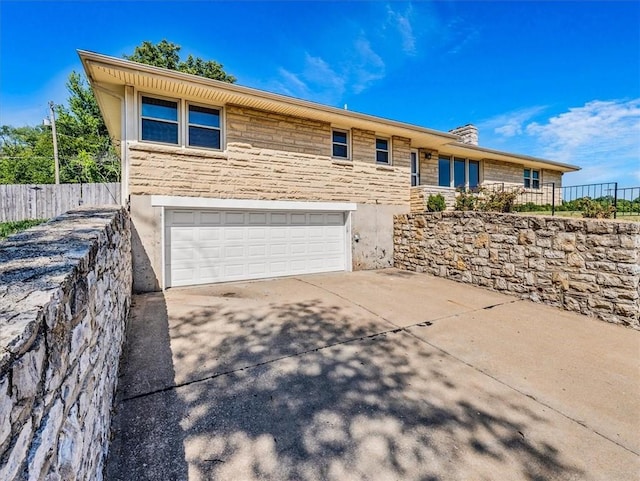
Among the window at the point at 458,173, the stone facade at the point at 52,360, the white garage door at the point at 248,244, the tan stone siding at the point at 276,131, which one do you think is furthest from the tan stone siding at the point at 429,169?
the stone facade at the point at 52,360

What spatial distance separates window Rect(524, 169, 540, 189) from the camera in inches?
687

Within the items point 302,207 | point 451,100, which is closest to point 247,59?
point 302,207

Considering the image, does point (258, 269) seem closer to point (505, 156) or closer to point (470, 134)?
point (470, 134)

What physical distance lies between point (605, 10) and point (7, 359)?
41.4 feet

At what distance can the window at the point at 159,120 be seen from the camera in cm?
758

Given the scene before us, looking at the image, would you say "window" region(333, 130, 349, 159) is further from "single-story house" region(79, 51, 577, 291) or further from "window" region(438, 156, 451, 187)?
"window" region(438, 156, 451, 187)

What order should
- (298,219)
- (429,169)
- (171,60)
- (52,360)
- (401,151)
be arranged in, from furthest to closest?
(171,60)
(429,169)
(401,151)
(298,219)
(52,360)

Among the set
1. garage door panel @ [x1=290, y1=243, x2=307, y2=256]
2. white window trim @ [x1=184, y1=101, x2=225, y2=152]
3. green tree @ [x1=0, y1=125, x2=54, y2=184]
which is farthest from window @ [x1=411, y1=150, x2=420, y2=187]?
green tree @ [x1=0, y1=125, x2=54, y2=184]

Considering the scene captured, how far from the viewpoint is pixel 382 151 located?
36.4 ft

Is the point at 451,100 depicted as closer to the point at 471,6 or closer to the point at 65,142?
the point at 471,6

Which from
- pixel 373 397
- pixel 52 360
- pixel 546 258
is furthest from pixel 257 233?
pixel 52 360

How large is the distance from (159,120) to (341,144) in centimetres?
533

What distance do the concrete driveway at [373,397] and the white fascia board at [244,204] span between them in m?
2.86

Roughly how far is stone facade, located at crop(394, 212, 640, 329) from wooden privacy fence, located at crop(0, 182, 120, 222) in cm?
1094
